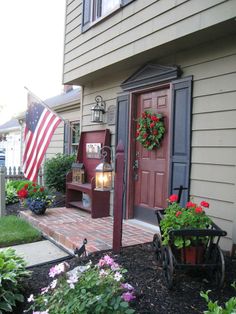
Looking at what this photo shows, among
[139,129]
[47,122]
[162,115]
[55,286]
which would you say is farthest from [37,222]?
[55,286]

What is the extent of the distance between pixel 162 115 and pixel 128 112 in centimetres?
79

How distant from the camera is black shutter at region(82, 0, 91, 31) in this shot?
6127mm

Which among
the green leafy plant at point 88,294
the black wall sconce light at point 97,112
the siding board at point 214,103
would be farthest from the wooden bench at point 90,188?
the green leafy plant at point 88,294

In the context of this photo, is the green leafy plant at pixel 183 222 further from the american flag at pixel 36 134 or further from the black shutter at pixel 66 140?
the black shutter at pixel 66 140

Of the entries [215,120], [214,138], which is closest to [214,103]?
[215,120]

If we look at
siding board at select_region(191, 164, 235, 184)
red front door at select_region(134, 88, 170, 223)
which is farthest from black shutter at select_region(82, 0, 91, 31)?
siding board at select_region(191, 164, 235, 184)

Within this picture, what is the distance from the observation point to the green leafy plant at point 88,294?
2.10 meters

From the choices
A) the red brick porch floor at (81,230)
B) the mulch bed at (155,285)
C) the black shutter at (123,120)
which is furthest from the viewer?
the black shutter at (123,120)

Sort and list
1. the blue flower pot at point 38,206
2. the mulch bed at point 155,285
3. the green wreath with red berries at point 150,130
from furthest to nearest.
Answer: the blue flower pot at point 38,206 < the green wreath with red berries at point 150,130 < the mulch bed at point 155,285

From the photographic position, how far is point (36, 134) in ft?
19.0

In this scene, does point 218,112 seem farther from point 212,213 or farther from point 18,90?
point 18,90

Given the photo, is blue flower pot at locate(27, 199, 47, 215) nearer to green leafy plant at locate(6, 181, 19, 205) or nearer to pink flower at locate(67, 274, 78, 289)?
green leafy plant at locate(6, 181, 19, 205)

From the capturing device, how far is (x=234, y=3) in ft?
11.2

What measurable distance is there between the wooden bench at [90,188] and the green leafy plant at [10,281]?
7.50ft
